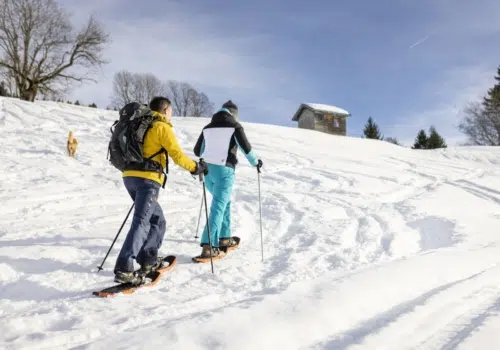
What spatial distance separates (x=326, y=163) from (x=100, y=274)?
11152mm

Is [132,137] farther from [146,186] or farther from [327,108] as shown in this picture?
[327,108]

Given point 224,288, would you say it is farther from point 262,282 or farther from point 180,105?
point 180,105

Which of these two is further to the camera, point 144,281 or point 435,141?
point 435,141

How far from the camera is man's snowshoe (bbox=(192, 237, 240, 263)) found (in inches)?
179

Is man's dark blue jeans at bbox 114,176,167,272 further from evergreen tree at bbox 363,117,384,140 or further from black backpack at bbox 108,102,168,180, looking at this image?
evergreen tree at bbox 363,117,384,140

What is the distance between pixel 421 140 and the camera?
48062 millimetres

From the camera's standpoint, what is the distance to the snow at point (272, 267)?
256 cm

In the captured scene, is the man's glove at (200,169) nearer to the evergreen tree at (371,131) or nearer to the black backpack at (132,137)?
the black backpack at (132,137)

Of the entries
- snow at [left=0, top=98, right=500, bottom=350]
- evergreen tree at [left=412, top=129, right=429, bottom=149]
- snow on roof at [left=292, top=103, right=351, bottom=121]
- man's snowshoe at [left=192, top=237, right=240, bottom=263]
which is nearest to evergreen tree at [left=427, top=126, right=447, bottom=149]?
evergreen tree at [left=412, top=129, right=429, bottom=149]

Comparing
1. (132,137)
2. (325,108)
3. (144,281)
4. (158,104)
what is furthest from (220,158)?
(325,108)

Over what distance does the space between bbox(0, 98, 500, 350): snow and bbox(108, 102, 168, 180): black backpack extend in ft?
4.13

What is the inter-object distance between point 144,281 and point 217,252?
120cm

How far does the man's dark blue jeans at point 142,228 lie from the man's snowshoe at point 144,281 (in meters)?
0.14

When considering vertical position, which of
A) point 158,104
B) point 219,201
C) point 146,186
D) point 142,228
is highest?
point 158,104
